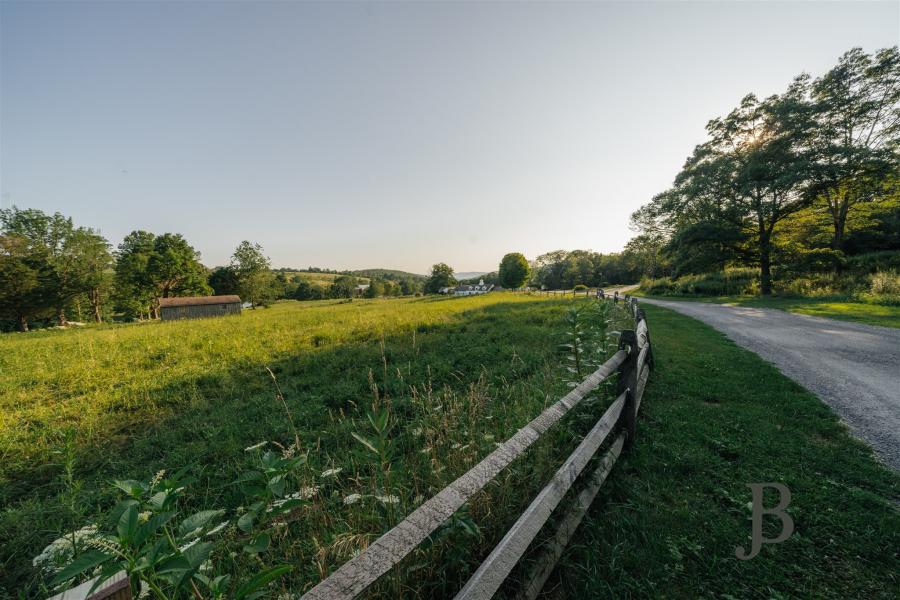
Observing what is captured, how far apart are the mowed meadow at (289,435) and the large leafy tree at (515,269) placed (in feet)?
181

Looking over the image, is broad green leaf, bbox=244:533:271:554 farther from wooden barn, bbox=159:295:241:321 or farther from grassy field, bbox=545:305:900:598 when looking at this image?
wooden barn, bbox=159:295:241:321

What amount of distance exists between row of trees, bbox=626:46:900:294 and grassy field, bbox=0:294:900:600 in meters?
22.4

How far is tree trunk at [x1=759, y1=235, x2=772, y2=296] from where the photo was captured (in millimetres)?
21761

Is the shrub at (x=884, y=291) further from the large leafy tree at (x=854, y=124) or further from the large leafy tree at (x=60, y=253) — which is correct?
the large leafy tree at (x=60, y=253)

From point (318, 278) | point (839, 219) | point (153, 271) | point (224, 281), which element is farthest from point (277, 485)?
point (318, 278)

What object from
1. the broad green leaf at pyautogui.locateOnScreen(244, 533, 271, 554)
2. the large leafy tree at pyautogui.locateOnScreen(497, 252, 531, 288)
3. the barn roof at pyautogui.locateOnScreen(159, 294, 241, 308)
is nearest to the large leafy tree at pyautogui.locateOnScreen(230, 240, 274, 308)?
the barn roof at pyautogui.locateOnScreen(159, 294, 241, 308)

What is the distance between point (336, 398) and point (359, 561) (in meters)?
5.26

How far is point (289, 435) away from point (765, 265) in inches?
1284

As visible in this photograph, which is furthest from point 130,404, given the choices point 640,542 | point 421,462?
point 640,542

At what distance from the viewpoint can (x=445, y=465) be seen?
308 centimetres

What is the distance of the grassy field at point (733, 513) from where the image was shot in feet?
7.37

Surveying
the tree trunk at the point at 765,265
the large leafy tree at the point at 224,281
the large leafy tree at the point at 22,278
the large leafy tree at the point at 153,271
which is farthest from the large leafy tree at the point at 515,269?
the large leafy tree at the point at 22,278

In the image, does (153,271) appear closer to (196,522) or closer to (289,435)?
(289,435)

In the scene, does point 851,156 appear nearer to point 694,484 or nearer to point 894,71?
point 894,71
